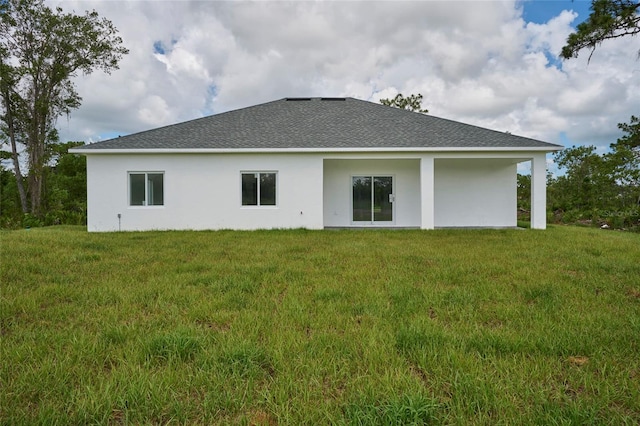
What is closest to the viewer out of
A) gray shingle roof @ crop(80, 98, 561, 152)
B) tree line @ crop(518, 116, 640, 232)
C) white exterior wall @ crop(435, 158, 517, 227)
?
gray shingle roof @ crop(80, 98, 561, 152)

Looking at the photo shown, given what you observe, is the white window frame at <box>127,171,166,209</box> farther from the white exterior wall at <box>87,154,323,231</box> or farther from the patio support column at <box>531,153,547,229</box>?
the patio support column at <box>531,153,547,229</box>

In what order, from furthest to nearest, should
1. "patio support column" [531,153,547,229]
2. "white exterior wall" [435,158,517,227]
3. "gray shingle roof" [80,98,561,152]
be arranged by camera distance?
"white exterior wall" [435,158,517,227]
"gray shingle roof" [80,98,561,152]
"patio support column" [531,153,547,229]

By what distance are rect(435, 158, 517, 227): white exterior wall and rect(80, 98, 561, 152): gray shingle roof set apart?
139 cm

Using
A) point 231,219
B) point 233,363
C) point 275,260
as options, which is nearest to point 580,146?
point 231,219

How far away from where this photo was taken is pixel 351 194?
13.6 meters

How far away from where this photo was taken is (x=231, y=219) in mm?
12102

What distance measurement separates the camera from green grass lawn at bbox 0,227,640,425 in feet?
6.75

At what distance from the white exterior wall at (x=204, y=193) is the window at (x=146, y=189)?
0.60ft

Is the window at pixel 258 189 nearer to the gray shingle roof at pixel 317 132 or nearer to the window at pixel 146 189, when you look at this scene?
the gray shingle roof at pixel 317 132

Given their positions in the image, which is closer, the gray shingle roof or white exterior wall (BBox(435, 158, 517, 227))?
the gray shingle roof

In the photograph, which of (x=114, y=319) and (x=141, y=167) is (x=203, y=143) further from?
(x=114, y=319)

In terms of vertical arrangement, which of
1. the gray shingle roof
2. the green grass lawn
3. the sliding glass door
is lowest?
the green grass lawn

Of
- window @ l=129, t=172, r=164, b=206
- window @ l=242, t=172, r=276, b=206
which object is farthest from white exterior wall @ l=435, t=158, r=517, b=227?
window @ l=129, t=172, r=164, b=206

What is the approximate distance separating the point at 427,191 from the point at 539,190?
383cm
